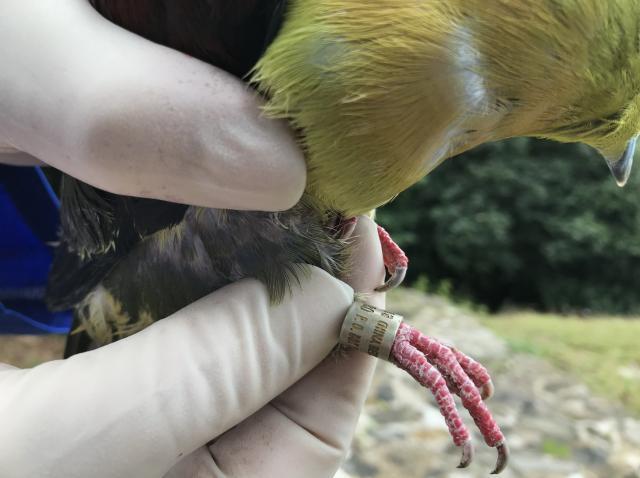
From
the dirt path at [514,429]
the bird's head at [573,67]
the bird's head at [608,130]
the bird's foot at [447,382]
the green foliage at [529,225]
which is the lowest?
the green foliage at [529,225]

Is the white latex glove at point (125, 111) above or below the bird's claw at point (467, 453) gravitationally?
above

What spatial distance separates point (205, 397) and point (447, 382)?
0.32 m

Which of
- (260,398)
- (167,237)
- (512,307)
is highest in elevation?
(167,237)

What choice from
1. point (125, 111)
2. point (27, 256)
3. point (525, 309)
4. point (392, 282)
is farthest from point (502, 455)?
point (525, 309)

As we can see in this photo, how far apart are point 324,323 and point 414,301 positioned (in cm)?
305

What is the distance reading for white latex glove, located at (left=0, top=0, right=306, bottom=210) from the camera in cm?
54

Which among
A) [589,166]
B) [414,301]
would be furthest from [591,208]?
[414,301]

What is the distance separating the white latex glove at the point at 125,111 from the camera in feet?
1.78

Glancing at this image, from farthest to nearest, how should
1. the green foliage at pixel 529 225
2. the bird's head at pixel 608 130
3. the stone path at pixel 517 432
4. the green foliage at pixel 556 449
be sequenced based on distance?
the green foliage at pixel 529 225 → the green foliage at pixel 556 449 → the stone path at pixel 517 432 → the bird's head at pixel 608 130

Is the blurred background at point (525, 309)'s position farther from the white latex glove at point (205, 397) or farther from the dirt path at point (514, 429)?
the white latex glove at point (205, 397)

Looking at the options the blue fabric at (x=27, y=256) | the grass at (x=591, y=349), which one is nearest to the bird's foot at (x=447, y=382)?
the blue fabric at (x=27, y=256)

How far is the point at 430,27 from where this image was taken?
1.78ft

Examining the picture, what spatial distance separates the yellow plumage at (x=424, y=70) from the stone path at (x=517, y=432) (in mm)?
1574

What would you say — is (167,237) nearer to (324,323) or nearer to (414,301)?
(324,323)
